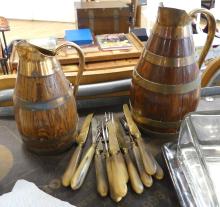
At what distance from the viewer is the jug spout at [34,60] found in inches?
17.8

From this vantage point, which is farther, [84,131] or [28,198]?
[84,131]

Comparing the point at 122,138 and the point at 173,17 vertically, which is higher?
the point at 173,17

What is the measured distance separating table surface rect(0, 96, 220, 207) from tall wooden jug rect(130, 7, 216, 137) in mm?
77

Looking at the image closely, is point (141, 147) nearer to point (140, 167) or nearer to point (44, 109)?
point (140, 167)

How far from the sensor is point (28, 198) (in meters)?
0.45

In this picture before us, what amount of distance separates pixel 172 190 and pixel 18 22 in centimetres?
380

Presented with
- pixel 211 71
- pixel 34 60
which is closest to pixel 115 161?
pixel 34 60

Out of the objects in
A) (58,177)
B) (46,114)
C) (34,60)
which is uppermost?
(34,60)

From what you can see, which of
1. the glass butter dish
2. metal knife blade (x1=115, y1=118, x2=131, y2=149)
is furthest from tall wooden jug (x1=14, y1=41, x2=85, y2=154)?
the glass butter dish

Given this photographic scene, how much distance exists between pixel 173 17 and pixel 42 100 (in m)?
0.28

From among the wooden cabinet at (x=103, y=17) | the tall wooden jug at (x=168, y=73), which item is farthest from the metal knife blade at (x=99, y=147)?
the wooden cabinet at (x=103, y=17)

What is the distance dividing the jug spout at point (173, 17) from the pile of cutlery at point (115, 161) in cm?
23

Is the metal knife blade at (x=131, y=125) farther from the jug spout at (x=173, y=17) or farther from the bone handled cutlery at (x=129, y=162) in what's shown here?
the jug spout at (x=173, y=17)

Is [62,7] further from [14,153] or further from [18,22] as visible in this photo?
[14,153]
